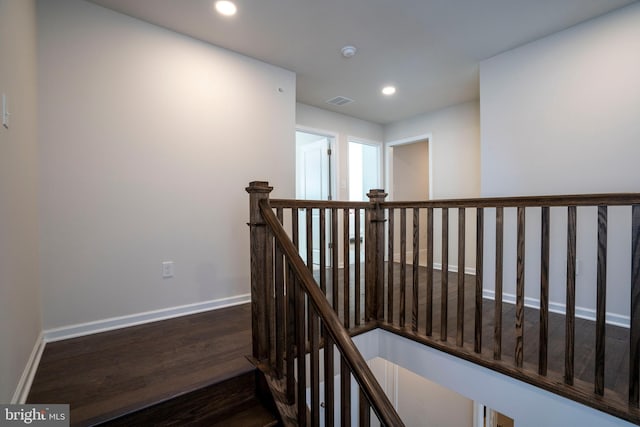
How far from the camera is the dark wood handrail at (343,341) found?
97 centimetres

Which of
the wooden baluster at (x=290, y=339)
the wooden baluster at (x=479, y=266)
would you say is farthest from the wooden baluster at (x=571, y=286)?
the wooden baluster at (x=290, y=339)

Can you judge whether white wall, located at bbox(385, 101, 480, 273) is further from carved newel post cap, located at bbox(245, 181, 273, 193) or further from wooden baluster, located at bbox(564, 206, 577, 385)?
carved newel post cap, located at bbox(245, 181, 273, 193)

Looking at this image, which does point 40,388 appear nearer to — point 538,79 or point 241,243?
point 241,243

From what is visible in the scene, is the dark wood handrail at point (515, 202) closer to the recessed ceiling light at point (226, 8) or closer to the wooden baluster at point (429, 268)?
the wooden baluster at point (429, 268)

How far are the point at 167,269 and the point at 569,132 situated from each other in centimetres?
358

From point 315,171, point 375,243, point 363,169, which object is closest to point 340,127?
point 315,171

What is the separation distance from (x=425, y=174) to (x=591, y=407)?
461 centimetres

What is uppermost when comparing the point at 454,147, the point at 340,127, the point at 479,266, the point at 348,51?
the point at 348,51

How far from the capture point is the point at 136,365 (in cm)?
170

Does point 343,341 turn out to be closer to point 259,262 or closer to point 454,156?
point 259,262

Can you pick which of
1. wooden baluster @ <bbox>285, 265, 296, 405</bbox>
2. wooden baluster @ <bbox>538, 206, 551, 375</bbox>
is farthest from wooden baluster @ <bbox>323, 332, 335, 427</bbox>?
wooden baluster @ <bbox>538, 206, 551, 375</bbox>

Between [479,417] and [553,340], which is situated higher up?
[553,340]

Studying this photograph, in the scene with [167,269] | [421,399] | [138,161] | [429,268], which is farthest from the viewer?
[421,399]

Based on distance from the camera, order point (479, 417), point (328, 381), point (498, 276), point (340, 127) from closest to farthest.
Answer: point (328, 381)
point (498, 276)
point (479, 417)
point (340, 127)
